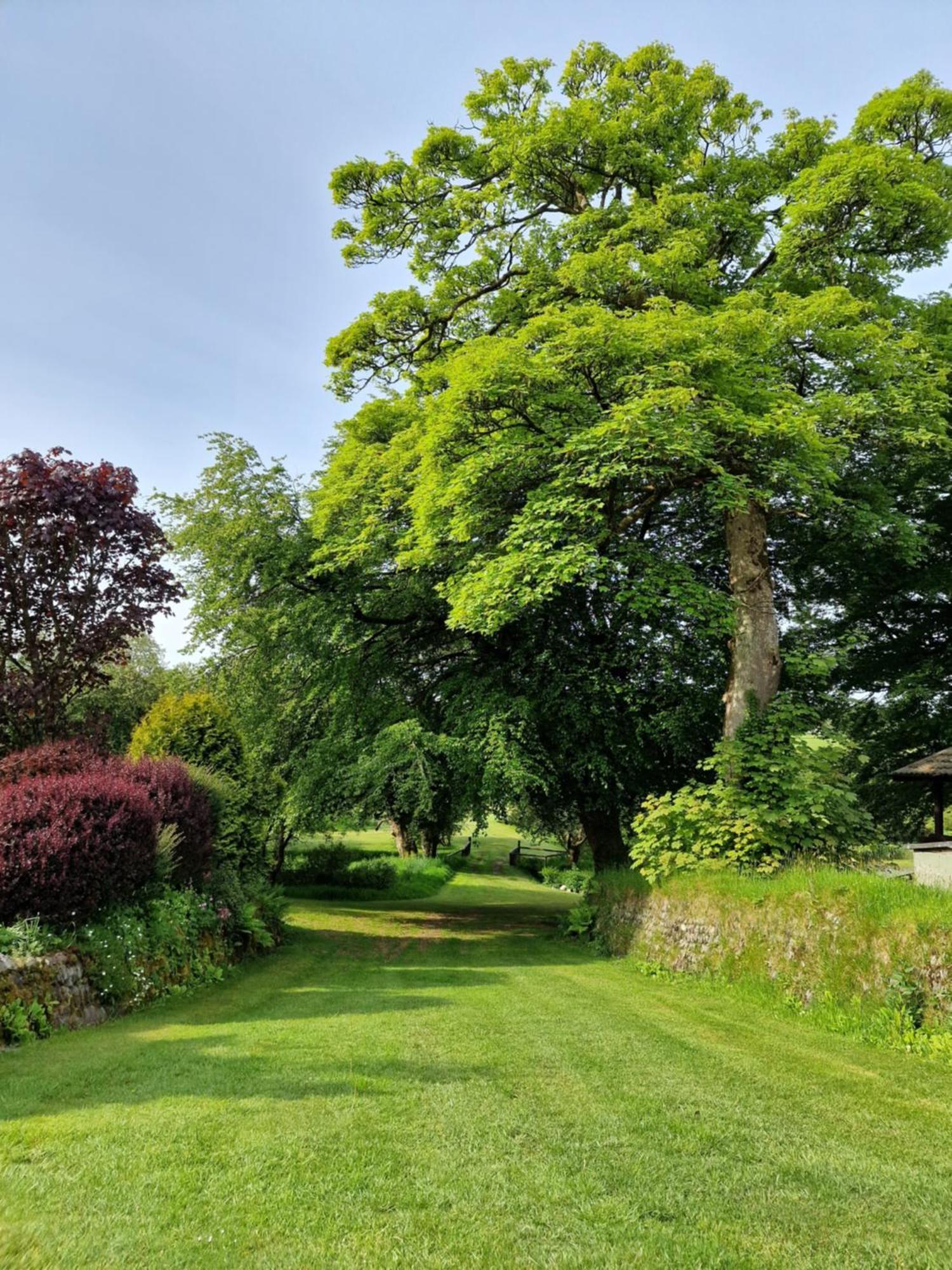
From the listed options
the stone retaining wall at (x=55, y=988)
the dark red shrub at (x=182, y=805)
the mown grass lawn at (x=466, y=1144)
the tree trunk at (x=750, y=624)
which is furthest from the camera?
the tree trunk at (x=750, y=624)

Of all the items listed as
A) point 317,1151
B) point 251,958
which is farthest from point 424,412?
point 317,1151

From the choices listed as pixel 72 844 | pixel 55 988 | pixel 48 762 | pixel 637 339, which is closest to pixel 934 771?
pixel 637 339

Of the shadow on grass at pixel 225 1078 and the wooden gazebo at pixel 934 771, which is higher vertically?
the wooden gazebo at pixel 934 771

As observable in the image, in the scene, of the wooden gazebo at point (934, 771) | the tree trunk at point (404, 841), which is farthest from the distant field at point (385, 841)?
the wooden gazebo at point (934, 771)

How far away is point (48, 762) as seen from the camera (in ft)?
31.1

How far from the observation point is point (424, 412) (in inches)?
640

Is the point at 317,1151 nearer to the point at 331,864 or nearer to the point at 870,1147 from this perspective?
the point at 870,1147

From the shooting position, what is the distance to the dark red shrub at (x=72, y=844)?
7742 millimetres

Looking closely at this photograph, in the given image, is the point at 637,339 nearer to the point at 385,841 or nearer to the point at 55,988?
the point at 55,988

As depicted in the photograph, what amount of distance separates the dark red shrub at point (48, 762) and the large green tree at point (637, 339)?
6.08 meters

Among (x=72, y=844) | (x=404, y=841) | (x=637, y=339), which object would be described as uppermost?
(x=637, y=339)

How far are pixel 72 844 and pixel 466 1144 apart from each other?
5609 mm

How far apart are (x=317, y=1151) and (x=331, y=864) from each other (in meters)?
26.8

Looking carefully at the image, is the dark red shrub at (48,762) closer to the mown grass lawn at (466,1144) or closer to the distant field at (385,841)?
the mown grass lawn at (466,1144)
